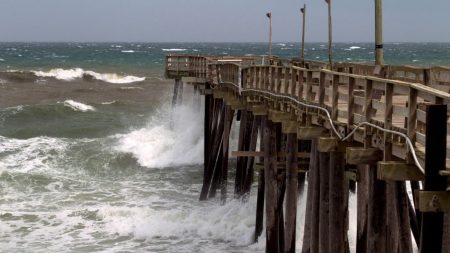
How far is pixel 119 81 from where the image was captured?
2840 inches

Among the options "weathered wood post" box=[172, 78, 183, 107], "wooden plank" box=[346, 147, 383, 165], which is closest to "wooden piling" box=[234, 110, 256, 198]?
"wooden plank" box=[346, 147, 383, 165]

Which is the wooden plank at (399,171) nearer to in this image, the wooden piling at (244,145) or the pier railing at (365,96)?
the pier railing at (365,96)

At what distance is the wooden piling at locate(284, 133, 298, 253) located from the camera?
41.3 ft

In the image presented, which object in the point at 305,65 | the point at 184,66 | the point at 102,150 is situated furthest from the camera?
the point at 102,150

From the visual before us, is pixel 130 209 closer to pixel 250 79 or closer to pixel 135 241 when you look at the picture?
pixel 135 241

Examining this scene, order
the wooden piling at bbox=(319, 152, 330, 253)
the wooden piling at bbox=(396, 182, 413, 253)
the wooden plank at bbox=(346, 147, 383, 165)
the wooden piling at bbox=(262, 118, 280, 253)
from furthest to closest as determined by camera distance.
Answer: the wooden piling at bbox=(262, 118, 280, 253), the wooden piling at bbox=(319, 152, 330, 253), the wooden plank at bbox=(346, 147, 383, 165), the wooden piling at bbox=(396, 182, 413, 253)

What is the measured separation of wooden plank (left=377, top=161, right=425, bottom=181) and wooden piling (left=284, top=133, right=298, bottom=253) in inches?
198

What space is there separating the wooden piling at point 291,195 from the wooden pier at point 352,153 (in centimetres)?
2

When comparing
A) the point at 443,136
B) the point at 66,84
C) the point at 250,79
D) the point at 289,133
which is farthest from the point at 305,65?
the point at 66,84

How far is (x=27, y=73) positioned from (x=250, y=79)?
196 ft

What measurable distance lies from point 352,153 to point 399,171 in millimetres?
1074

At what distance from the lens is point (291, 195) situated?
41.3 feet

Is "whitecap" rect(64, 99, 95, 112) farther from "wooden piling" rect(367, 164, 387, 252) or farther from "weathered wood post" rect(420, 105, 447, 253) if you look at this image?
"weathered wood post" rect(420, 105, 447, 253)

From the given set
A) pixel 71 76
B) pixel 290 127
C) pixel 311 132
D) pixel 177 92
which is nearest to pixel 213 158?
pixel 290 127
